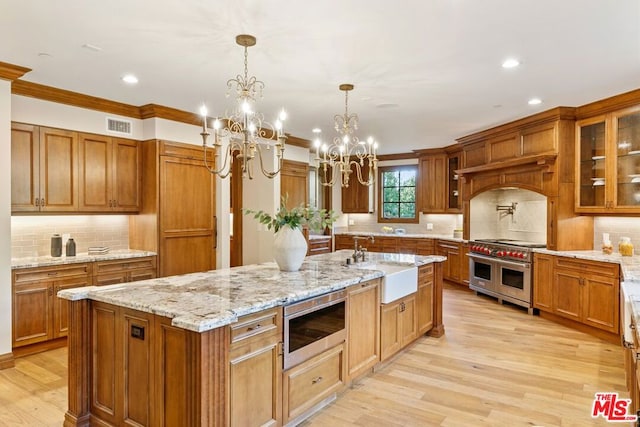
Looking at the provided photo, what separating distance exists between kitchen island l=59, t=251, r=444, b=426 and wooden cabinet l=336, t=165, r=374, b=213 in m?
6.18

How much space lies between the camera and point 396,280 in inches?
141

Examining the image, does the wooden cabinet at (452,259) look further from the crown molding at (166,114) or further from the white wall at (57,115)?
the white wall at (57,115)

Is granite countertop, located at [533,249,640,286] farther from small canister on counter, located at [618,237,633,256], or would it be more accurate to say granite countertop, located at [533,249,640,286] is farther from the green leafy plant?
the green leafy plant

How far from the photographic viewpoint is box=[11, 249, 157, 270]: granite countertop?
3870 mm

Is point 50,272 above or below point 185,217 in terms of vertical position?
below

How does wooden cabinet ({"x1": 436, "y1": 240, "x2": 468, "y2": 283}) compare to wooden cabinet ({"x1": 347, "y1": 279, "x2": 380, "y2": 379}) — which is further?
wooden cabinet ({"x1": 436, "y1": 240, "x2": 468, "y2": 283})

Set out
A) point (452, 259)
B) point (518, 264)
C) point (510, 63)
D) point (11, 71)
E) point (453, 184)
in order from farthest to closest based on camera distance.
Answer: point (453, 184) < point (452, 259) < point (518, 264) < point (11, 71) < point (510, 63)

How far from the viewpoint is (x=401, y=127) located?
606 cm

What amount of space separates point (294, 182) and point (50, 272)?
13.1 feet

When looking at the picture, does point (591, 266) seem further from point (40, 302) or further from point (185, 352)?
point (40, 302)

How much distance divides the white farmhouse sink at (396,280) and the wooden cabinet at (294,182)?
320 cm

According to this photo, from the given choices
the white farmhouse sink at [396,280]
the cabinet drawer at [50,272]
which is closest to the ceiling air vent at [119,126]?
the cabinet drawer at [50,272]

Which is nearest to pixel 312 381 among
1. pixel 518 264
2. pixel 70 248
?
pixel 70 248

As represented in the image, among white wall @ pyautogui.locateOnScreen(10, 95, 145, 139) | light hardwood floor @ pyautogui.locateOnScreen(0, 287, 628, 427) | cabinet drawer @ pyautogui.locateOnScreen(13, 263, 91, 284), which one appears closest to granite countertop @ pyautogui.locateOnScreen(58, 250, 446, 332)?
light hardwood floor @ pyautogui.locateOnScreen(0, 287, 628, 427)
